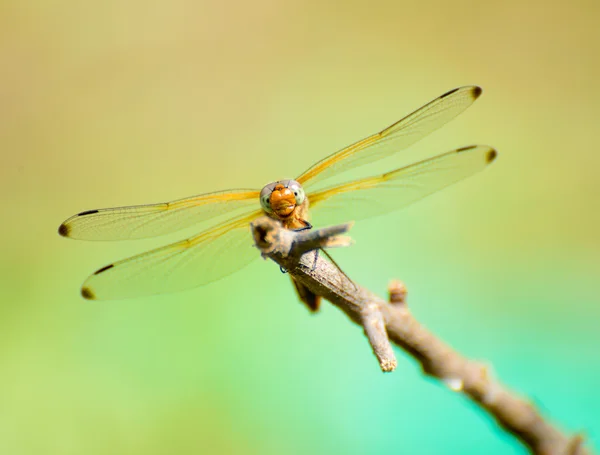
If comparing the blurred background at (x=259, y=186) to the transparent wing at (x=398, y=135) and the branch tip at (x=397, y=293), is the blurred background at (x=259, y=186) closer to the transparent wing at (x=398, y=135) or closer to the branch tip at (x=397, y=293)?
the branch tip at (x=397, y=293)

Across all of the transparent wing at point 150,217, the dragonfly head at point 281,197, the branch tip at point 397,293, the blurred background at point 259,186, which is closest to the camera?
the branch tip at point 397,293

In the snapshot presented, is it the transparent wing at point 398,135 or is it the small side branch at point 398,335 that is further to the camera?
the transparent wing at point 398,135

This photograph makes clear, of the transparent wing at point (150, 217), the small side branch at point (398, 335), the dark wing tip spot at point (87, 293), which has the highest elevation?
the transparent wing at point (150, 217)

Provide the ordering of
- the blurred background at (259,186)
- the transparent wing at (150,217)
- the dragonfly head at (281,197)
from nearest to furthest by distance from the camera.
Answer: the dragonfly head at (281,197)
the transparent wing at (150,217)
the blurred background at (259,186)

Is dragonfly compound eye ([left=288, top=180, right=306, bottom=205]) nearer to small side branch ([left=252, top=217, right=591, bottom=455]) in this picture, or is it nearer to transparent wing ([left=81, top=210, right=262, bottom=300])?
transparent wing ([left=81, top=210, right=262, bottom=300])

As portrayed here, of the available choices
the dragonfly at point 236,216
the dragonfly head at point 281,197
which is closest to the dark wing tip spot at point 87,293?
the dragonfly at point 236,216

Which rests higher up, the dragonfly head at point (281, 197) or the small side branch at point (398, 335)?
the dragonfly head at point (281, 197)
